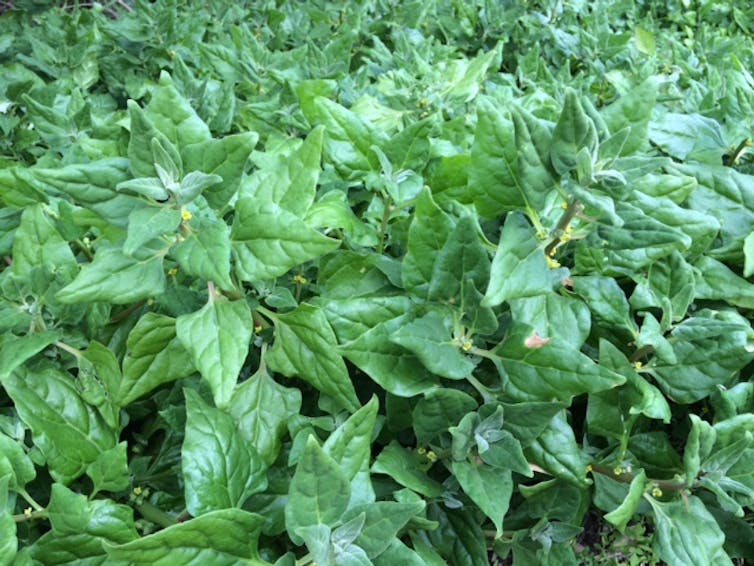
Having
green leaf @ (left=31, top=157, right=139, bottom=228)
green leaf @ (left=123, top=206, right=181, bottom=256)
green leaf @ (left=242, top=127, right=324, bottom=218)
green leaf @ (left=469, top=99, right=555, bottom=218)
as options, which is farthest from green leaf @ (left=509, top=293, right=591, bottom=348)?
green leaf @ (left=31, top=157, right=139, bottom=228)

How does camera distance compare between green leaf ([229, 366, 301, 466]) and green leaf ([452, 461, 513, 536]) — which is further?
green leaf ([229, 366, 301, 466])

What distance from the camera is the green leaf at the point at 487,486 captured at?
1.57m

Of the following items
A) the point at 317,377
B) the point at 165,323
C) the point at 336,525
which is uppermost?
the point at 165,323

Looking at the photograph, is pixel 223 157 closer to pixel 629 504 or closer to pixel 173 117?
pixel 173 117

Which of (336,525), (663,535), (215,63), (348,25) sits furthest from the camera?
(348,25)

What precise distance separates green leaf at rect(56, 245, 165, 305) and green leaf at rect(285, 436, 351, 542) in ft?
1.59

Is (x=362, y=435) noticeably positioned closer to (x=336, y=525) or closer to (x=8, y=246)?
(x=336, y=525)

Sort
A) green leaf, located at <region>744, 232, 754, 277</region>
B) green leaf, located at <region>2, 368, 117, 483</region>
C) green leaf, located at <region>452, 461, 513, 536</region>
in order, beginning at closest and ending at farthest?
green leaf, located at <region>452, 461, 513, 536</region> < green leaf, located at <region>2, 368, 117, 483</region> < green leaf, located at <region>744, 232, 754, 277</region>

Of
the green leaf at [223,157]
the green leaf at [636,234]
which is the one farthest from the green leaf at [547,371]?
the green leaf at [223,157]

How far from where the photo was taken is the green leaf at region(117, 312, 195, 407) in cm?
163

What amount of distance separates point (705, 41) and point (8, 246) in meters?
3.04

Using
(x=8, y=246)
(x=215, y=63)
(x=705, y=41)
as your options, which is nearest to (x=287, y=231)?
(x=8, y=246)

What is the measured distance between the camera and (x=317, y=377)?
168cm

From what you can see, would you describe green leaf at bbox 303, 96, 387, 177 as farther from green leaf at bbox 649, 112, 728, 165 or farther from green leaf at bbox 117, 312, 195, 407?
green leaf at bbox 649, 112, 728, 165
